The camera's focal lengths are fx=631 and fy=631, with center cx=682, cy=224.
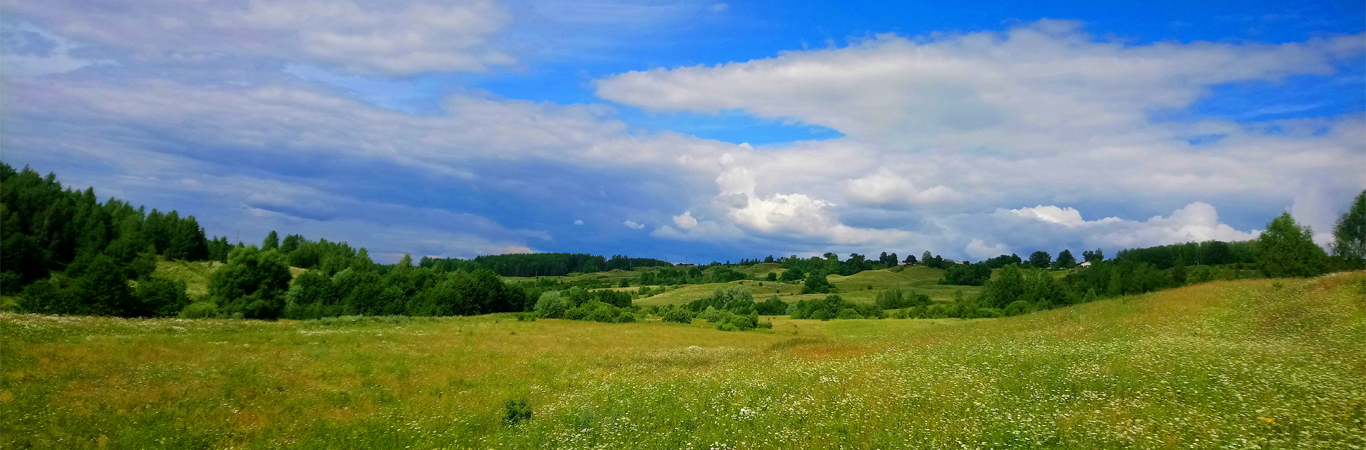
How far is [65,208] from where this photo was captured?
89812mm

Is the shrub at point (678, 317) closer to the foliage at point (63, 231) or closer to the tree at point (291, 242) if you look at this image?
the foliage at point (63, 231)

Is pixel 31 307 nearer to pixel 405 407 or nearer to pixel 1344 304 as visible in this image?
pixel 405 407

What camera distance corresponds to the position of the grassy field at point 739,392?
1272 centimetres

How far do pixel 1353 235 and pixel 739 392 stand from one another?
9209 cm

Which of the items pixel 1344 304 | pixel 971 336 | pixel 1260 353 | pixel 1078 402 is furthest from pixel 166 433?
pixel 1344 304

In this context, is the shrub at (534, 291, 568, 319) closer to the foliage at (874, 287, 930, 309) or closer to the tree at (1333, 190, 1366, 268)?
the foliage at (874, 287, 930, 309)

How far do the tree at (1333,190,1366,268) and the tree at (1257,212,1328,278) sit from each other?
656cm

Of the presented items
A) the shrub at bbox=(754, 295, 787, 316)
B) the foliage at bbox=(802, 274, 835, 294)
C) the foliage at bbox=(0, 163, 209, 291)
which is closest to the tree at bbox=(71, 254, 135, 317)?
the foliage at bbox=(0, 163, 209, 291)

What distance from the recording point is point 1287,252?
65.5 m

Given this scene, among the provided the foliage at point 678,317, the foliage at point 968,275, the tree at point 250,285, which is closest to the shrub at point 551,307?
the foliage at point 678,317

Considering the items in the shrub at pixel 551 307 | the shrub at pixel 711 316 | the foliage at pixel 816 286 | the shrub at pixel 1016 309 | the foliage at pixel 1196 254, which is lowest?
the shrub at pixel 711 316

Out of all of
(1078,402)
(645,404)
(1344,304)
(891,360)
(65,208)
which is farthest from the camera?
(65,208)

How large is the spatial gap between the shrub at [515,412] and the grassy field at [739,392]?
0.28 meters

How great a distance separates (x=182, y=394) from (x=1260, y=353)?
32.4 m
